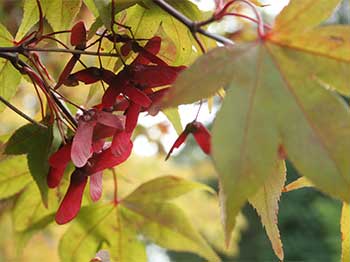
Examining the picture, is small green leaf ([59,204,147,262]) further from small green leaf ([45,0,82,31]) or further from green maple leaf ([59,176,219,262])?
small green leaf ([45,0,82,31])

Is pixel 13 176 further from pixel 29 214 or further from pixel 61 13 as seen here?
pixel 61 13

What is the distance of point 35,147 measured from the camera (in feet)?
1.94

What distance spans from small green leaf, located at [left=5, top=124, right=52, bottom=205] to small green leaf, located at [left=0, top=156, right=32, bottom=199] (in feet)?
0.53

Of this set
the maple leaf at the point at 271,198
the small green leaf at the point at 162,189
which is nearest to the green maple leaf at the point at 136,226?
the small green leaf at the point at 162,189

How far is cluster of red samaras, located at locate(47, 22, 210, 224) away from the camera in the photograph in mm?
501

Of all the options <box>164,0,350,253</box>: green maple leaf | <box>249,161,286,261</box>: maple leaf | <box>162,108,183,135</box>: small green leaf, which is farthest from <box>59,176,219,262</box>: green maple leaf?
<box>164,0,350,253</box>: green maple leaf

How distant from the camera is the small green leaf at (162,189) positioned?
2.58 ft

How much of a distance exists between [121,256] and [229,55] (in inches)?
17.9

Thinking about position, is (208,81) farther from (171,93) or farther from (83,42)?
(83,42)

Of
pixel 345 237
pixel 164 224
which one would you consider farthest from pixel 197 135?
pixel 164 224

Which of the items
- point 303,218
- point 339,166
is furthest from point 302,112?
point 303,218

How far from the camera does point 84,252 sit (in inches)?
31.9

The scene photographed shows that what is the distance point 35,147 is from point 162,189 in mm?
243

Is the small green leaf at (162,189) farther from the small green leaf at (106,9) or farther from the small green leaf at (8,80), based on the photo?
the small green leaf at (106,9)
